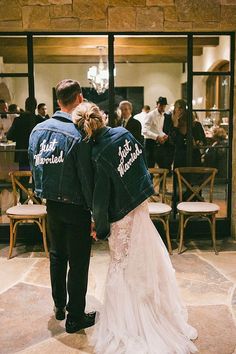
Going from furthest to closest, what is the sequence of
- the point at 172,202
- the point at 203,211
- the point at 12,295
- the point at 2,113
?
the point at 172,202
the point at 2,113
the point at 203,211
the point at 12,295

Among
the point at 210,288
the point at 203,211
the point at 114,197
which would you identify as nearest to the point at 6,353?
the point at 114,197

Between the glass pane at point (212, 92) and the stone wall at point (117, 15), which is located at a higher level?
the stone wall at point (117, 15)

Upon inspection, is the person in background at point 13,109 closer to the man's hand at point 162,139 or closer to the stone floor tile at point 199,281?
the man's hand at point 162,139

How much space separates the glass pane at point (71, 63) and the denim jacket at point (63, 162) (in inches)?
98.6

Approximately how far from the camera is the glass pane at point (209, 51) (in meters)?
5.10

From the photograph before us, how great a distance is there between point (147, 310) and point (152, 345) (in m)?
0.21

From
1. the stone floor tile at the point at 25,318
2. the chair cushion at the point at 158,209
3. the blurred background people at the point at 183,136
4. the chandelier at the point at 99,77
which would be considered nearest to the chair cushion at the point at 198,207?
the chair cushion at the point at 158,209

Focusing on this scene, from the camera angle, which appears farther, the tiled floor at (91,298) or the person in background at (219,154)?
the person in background at (219,154)

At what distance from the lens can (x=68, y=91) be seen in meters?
2.89

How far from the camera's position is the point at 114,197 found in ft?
9.04

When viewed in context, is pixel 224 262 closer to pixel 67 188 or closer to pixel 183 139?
pixel 183 139

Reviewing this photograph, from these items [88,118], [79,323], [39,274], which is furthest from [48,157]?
[39,274]

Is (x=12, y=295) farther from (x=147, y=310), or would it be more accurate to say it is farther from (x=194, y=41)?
(x=194, y=41)

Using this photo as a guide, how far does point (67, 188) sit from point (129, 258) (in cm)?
56
